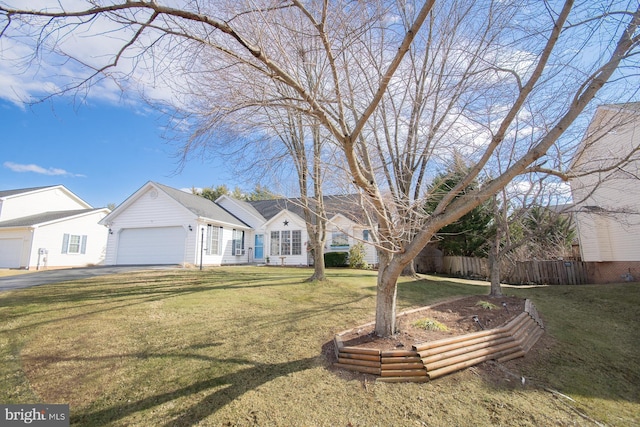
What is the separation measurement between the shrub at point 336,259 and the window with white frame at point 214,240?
6.34 meters

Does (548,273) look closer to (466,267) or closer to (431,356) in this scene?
(466,267)

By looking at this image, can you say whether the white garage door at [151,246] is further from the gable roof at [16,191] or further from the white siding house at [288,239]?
the gable roof at [16,191]

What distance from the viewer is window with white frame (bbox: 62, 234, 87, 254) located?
1986cm

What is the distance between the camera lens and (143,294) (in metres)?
7.71

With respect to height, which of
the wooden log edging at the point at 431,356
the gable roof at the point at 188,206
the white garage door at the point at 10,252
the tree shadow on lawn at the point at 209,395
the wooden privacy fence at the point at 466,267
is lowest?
the tree shadow on lawn at the point at 209,395

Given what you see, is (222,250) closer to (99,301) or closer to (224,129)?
(99,301)

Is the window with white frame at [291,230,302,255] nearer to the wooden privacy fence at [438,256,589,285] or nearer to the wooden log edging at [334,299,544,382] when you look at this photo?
the wooden privacy fence at [438,256,589,285]

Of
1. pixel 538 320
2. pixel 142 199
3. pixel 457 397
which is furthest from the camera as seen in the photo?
pixel 142 199

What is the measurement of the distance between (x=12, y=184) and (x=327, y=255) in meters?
25.9

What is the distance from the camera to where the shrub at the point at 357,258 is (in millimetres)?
16875

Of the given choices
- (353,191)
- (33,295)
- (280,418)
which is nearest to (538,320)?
(353,191)

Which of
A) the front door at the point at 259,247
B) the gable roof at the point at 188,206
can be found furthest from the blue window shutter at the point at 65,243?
the front door at the point at 259,247

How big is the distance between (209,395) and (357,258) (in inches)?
556

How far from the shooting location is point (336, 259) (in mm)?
17516
